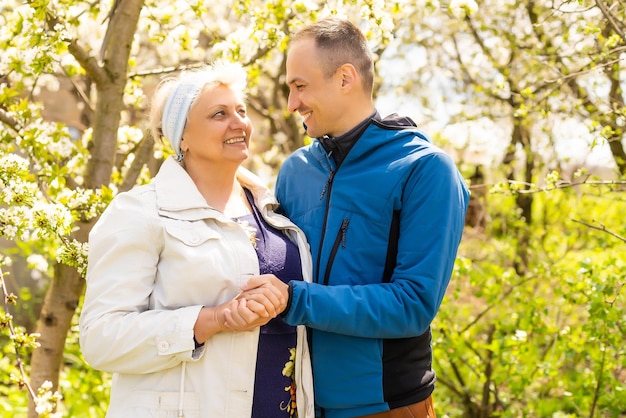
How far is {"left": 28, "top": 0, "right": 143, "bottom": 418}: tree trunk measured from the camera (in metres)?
3.67

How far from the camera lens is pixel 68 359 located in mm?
6277

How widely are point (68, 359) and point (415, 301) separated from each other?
15.8 ft

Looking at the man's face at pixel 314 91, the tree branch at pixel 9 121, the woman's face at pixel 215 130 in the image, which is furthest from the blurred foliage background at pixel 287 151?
the woman's face at pixel 215 130

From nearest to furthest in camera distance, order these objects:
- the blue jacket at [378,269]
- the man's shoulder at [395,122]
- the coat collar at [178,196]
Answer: the blue jacket at [378,269] → the coat collar at [178,196] → the man's shoulder at [395,122]

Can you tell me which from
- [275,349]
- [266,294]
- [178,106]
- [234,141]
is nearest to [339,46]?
[234,141]

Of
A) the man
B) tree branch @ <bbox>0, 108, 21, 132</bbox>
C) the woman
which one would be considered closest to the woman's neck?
the woman

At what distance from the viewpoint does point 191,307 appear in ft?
7.55

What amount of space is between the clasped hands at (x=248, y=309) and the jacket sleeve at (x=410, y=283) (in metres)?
0.08

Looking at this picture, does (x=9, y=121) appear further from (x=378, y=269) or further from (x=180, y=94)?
(x=378, y=269)

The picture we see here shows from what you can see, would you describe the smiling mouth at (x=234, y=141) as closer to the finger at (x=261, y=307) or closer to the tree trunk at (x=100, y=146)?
the finger at (x=261, y=307)

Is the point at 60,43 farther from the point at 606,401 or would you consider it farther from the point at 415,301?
the point at 606,401

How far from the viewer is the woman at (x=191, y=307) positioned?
226 centimetres

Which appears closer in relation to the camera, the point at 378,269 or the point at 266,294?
the point at 266,294

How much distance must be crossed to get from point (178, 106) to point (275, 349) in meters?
0.98
